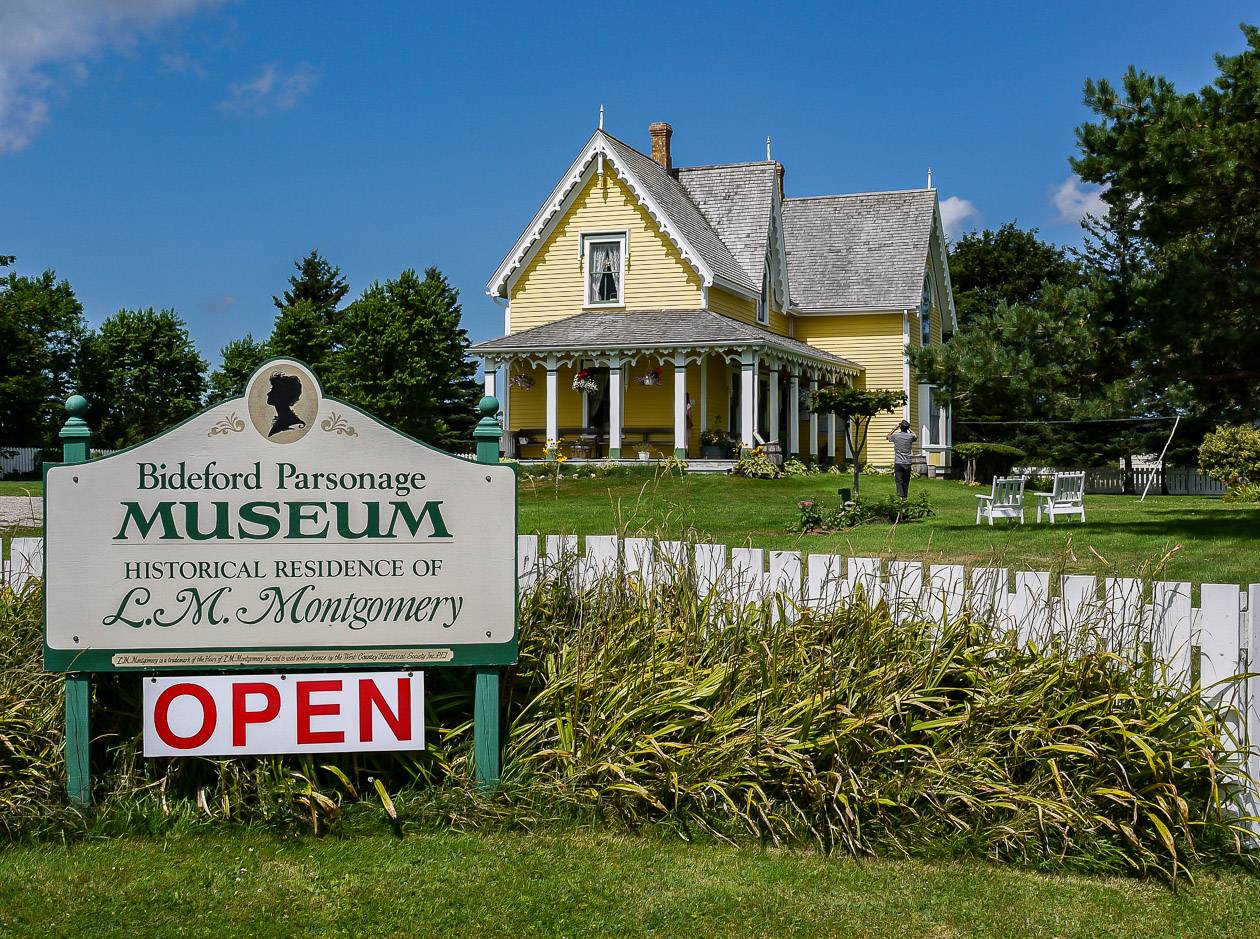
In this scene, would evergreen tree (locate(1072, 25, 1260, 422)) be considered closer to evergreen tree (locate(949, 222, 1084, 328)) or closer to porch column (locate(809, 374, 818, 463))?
porch column (locate(809, 374, 818, 463))

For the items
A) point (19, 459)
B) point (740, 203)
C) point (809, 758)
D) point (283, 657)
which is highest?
point (740, 203)

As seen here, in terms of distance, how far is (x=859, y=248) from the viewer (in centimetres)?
3600

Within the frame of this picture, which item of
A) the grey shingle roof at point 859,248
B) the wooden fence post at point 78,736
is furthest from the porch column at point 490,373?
the wooden fence post at point 78,736

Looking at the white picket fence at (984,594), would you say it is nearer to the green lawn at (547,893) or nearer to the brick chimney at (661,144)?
the green lawn at (547,893)

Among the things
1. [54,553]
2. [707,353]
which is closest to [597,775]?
[54,553]

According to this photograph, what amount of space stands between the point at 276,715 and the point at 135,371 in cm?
4662

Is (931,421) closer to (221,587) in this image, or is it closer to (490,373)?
(490,373)

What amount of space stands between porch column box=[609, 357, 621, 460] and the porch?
0.02 m

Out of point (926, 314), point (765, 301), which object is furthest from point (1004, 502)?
point (926, 314)

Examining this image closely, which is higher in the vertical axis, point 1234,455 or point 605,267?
point 605,267

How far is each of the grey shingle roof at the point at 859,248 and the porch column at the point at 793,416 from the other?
4.10 meters

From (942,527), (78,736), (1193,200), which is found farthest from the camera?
(942,527)

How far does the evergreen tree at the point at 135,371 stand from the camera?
48.1 metres

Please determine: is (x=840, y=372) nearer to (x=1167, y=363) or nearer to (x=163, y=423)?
(x=1167, y=363)
